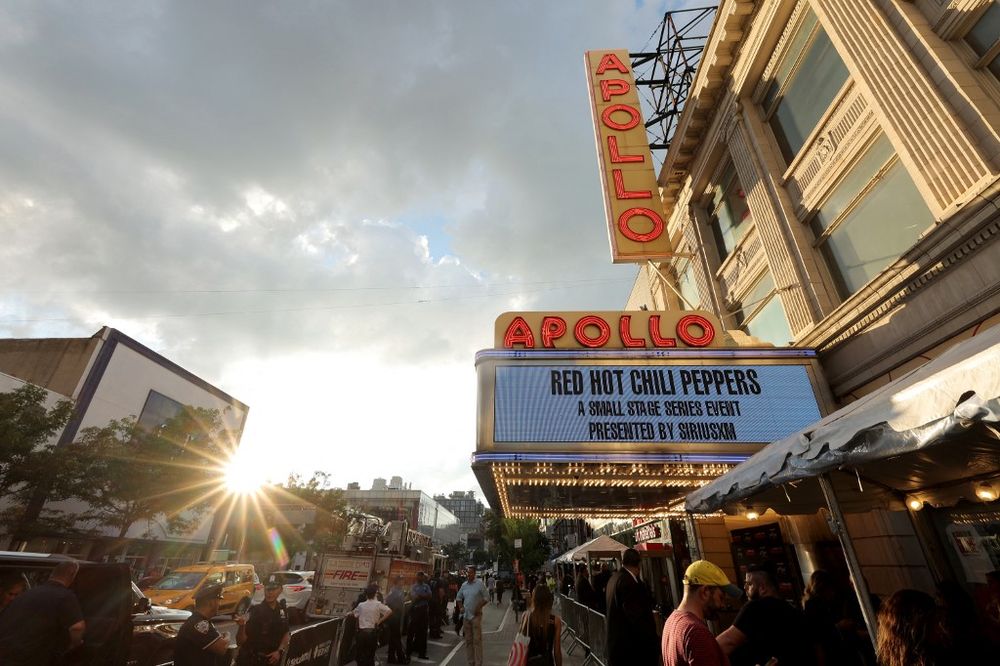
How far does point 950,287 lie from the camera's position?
717 centimetres

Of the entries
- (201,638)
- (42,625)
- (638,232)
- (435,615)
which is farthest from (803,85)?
(435,615)

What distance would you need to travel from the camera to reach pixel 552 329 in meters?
9.91

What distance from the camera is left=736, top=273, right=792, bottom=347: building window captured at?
11906 millimetres

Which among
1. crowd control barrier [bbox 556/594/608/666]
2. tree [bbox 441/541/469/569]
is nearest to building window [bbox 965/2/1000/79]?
crowd control barrier [bbox 556/594/608/666]

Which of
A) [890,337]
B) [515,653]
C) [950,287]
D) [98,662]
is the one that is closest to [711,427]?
[890,337]

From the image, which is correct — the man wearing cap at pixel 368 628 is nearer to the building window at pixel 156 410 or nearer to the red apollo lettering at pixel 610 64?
the red apollo lettering at pixel 610 64

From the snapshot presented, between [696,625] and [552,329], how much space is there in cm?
685

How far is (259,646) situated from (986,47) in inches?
546

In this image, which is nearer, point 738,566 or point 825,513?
point 825,513

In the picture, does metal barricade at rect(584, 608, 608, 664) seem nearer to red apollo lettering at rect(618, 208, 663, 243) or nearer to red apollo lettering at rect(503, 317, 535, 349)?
red apollo lettering at rect(503, 317, 535, 349)

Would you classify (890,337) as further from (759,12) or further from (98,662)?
(98,662)

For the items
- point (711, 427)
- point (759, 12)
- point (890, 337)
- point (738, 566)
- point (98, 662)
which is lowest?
point (98, 662)

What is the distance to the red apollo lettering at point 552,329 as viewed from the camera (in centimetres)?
977

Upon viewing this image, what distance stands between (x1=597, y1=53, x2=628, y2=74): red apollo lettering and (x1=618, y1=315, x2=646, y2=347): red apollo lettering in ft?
34.4
